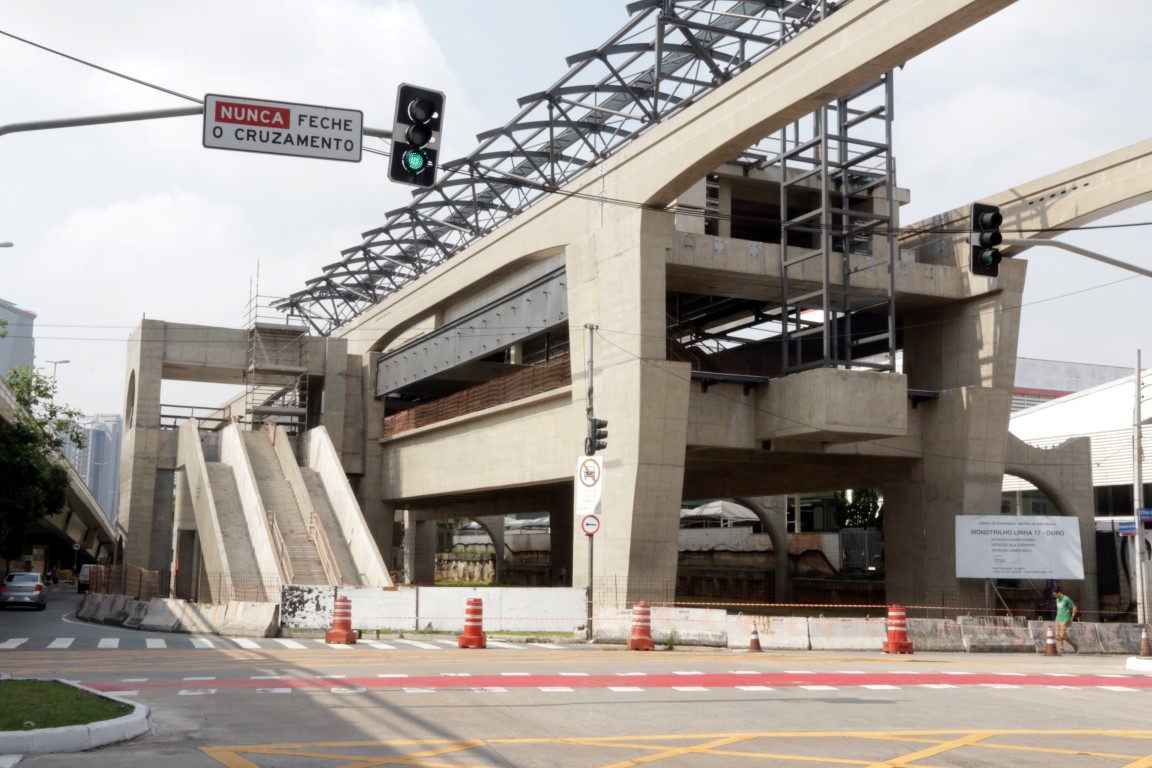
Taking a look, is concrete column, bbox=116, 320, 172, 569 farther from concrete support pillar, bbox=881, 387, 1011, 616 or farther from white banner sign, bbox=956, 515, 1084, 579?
white banner sign, bbox=956, 515, 1084, 579

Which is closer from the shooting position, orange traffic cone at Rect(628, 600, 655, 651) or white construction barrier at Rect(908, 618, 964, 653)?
orange traffic cone at Rect(628, 600, 655, 651)

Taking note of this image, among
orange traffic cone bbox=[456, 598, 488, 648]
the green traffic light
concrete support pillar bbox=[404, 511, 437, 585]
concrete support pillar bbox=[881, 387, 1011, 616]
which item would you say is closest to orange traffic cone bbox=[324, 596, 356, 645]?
orange traffic cone bbox=[456, 598, 488, 648]

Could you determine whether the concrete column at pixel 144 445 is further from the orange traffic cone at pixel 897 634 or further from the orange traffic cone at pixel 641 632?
the orange traffic cone at pixel 897 634

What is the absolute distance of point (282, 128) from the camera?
13.7 m

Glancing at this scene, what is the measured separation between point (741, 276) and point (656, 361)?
472cm

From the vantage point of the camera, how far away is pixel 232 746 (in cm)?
1034

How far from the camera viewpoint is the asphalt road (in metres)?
10.1

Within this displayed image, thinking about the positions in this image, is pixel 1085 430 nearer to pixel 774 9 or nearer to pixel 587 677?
pixel 774 9

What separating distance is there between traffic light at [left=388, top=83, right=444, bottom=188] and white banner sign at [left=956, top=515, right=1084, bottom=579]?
24.4m

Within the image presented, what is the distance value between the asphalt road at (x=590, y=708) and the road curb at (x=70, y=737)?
0.66ft

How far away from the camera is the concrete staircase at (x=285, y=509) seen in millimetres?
34750

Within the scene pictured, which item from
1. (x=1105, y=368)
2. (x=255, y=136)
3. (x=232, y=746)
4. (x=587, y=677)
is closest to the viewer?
(x=232, y=746)

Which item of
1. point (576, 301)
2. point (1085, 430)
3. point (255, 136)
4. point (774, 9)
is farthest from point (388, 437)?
point (255, 136)

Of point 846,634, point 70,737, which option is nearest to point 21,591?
point 846,634
